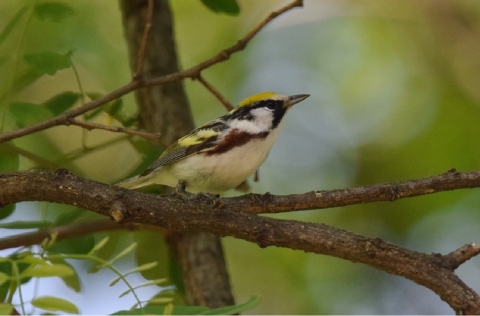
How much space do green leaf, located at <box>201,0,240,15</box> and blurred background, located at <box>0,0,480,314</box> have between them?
3.24ft

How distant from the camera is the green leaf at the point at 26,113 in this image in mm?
2209

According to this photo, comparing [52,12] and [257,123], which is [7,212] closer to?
[52,12]

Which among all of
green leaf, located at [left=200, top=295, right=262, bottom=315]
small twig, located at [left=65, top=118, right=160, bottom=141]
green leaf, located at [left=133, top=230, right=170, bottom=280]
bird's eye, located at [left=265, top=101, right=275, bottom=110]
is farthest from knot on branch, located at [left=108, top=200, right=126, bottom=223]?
bird's eye, located at [left=265, top=101, right=275, bottom=110]

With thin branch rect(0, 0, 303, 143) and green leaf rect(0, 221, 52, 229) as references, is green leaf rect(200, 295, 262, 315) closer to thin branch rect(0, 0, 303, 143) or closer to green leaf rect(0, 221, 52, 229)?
thin branch rect(0, 0, 303, 143)

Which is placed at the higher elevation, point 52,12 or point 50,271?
point 52,12

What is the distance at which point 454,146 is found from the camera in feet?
12.3

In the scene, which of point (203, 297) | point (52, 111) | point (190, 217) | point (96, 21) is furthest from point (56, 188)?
point (96, 21)

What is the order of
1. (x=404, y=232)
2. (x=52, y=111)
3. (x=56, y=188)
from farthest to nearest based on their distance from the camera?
(x=404, y=232) → (x=52, y=111) → (x=56, y=188)

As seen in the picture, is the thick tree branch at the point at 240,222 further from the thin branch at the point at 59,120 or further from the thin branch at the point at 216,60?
the thin branch at the point at 216,60

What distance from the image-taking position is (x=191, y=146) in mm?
2578

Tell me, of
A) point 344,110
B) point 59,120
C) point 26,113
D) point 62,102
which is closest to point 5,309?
point 59,120

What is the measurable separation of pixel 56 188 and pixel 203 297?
3.67 ft

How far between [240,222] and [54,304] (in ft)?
2.38

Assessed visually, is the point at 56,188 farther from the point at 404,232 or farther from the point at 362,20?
the point at 362,20
